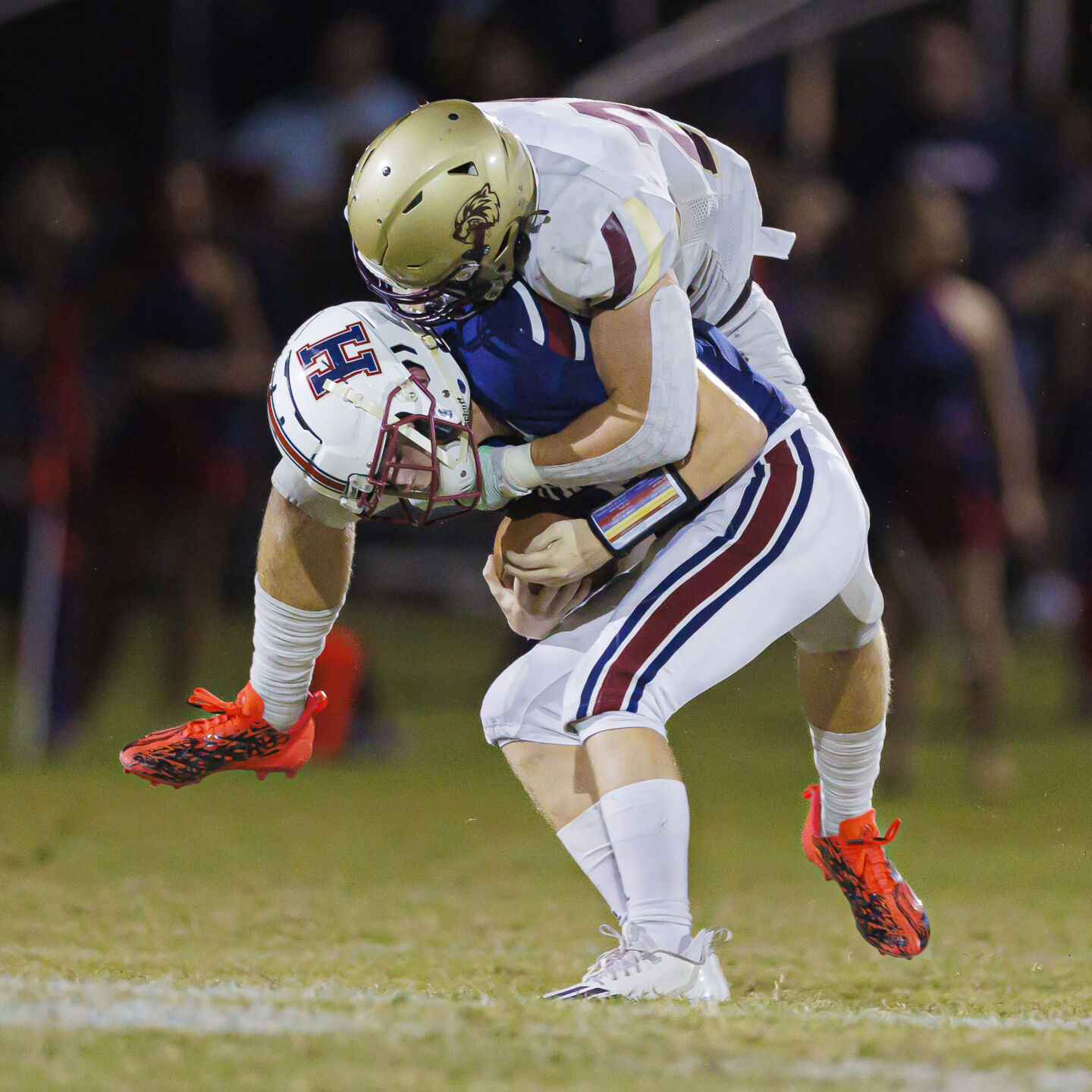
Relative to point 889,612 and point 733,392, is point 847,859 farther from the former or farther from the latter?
point 889,612

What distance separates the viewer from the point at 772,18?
933 centimetres

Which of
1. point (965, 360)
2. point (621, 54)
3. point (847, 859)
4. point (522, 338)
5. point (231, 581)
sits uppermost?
point (621, 54)

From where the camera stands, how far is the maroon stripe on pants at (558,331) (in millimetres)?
3250

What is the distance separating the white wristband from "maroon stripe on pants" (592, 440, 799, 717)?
12.7 inches

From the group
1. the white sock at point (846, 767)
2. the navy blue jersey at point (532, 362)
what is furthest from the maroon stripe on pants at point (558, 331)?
the white sock at point (846, 767)

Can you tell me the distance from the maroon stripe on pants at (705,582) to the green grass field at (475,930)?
1.82ft

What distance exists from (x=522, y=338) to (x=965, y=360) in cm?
339

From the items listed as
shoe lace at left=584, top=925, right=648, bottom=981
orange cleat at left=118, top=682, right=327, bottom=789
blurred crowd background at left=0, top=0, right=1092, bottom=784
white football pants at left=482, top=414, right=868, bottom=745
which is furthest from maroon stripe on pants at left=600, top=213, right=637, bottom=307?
blurred crowd background at left=0, top=0, right=1092, bottom=784

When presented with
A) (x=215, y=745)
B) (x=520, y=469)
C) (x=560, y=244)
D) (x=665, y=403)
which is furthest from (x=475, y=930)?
(x=560, y=244)

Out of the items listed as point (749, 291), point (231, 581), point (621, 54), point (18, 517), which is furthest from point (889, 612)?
point (18, 517)

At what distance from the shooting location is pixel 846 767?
12.3 feet

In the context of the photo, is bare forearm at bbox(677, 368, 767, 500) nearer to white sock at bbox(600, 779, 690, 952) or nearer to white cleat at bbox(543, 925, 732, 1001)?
white sock at bbox(600, 779, 690, 952)

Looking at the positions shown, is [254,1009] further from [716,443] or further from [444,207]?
[444,207]

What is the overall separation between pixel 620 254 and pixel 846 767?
1305 mm
